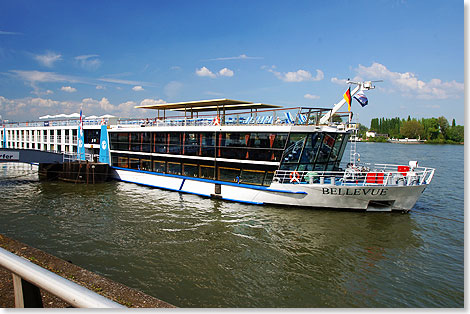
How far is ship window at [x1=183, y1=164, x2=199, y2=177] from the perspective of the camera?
68.4ft

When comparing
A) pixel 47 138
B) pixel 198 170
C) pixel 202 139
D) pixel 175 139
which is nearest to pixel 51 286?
pixel 202 139

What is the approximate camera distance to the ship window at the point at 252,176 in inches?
702

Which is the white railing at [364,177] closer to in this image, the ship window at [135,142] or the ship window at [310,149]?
the ship window at [310,149]

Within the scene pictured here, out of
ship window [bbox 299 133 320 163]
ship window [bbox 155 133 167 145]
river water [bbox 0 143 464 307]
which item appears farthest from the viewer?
ship window [bbox 155 133 167 145]

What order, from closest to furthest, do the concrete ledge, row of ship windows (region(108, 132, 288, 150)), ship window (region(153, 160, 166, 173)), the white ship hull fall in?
the concrete ledge → the white ship hull → row of ship windows (region(108, 132, 288, 150)) → ship window (region(153, 160, 166, 173))

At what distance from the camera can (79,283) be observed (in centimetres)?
597

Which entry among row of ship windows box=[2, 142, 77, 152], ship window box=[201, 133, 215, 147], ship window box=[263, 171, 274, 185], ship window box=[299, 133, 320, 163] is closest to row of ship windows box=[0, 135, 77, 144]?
row of ship windows box=[2, 142, 77, 152]

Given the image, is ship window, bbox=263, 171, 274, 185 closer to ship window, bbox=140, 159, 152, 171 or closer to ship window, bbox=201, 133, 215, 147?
ship window, bbox=201, 133, 215, 147

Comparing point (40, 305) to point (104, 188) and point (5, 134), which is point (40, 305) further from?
point (5, 134)

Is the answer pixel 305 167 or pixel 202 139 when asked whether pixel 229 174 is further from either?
pixel 305 167

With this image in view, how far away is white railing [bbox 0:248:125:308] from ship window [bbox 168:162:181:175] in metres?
19.4

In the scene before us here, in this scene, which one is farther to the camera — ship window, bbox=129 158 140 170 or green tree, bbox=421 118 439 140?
green tree, bbox=421 118 439 140

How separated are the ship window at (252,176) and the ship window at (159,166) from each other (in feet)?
23.1

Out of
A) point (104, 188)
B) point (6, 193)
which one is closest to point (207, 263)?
point (104, 188)
